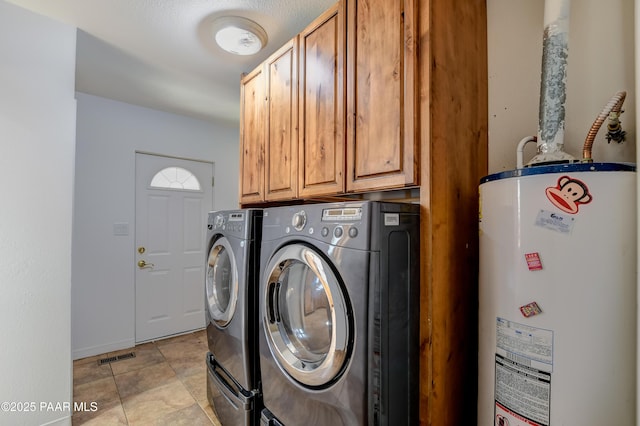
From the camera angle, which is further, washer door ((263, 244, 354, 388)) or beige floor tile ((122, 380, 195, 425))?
beige floor tile ((122, 380, 195, 425))

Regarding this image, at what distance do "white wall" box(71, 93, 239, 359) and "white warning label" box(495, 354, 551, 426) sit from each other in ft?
11.0

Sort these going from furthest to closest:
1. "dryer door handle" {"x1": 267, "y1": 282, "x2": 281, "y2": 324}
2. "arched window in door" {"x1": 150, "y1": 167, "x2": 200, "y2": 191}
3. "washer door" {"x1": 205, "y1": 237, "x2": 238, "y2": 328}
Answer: "arched window in door" {"x1": 150, "y1": 167, "x2": 200, "y2": 191}
"washer door" {"x1": 205, "y1": 237, "x2": 238, "y2": 328}
"dryer door handle" {"x1": 267, "y1": 282, "x2": 281, "y2": 324}

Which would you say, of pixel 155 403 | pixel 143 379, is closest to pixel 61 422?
pixel 155 403

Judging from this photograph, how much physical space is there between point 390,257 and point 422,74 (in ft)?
2.28

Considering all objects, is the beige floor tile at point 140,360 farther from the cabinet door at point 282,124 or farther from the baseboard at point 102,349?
the cabinet door at point 282,124

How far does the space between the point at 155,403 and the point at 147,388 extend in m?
0.25

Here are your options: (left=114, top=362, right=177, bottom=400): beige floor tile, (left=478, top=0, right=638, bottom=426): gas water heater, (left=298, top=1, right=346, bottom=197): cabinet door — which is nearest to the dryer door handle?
(left=298, top=1, right=346, bottom=197): cabinet door

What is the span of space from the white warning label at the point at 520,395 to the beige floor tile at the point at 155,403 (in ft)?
6.62

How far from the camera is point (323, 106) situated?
1.52m

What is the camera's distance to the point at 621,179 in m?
0.86

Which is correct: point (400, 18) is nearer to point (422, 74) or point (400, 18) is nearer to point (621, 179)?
point (422, 74)

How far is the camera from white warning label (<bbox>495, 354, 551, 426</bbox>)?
3.00 feet

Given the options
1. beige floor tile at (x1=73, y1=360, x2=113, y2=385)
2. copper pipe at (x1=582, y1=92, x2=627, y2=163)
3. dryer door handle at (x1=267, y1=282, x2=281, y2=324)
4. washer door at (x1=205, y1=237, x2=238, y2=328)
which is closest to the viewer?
copper pipe at (x1=582, y1=92, x2=627, y2=163)

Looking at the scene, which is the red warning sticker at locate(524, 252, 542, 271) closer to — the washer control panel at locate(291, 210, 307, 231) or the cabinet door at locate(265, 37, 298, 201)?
the washer control panel at locate(291, 210, 307, 231)
